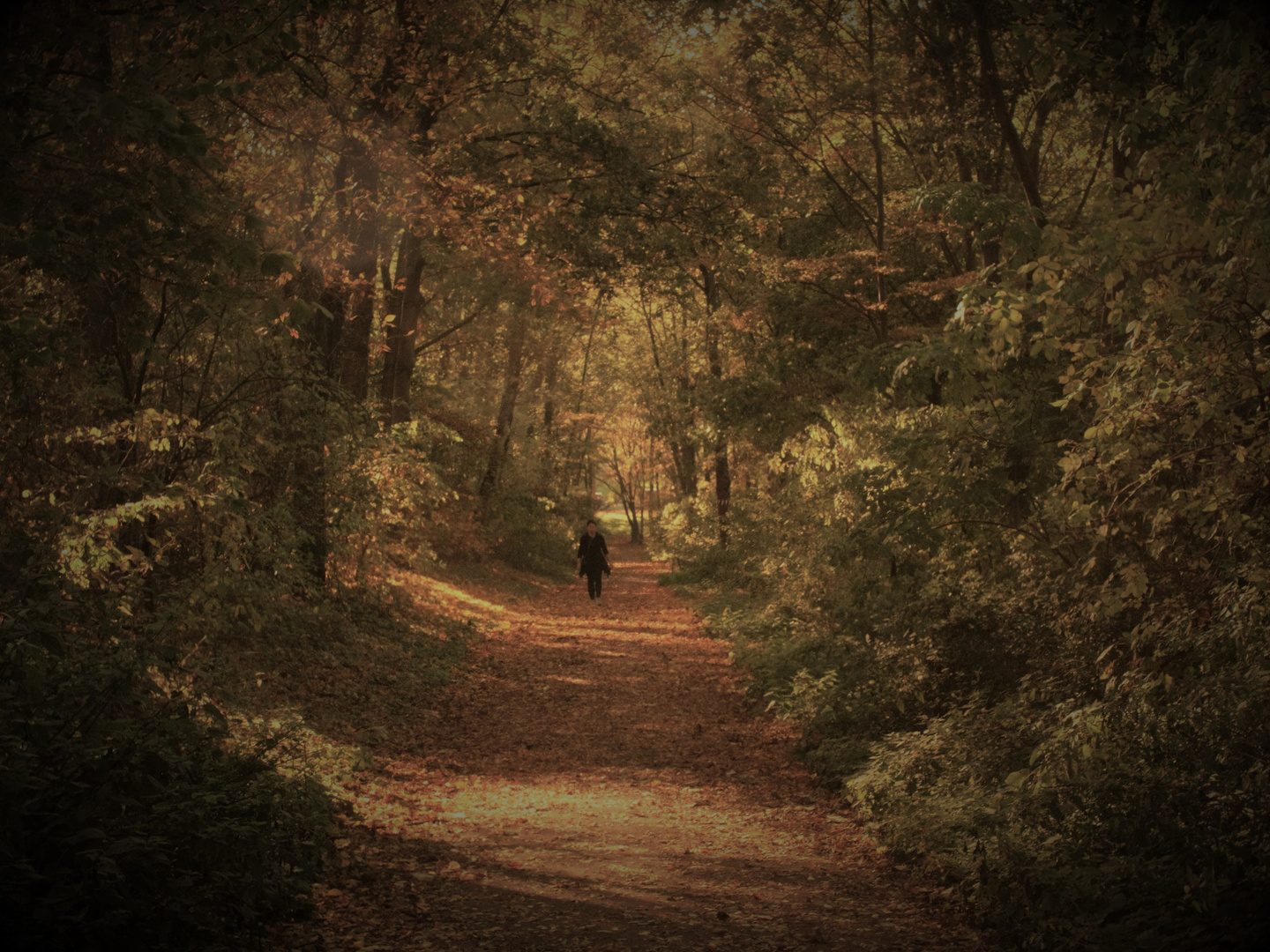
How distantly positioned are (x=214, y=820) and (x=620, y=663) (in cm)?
909

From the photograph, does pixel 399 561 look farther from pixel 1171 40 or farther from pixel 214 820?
pixel 1171 40

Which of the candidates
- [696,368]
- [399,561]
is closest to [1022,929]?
[399,561]

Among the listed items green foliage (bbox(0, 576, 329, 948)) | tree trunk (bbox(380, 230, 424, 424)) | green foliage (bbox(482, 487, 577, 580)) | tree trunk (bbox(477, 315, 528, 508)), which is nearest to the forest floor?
green foliage (bbox(0, 576, 329, 948))

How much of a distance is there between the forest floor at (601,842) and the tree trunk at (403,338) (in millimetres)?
7469

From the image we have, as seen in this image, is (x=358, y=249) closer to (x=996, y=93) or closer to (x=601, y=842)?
(x=996, y=93)

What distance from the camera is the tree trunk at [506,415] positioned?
24.6 m

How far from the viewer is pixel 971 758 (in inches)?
249

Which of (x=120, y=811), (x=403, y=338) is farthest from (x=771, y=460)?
(x=120, y=811)

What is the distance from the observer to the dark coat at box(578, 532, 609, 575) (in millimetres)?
20672

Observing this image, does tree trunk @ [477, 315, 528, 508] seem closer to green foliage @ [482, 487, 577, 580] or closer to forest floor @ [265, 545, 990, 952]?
green foliage @ [482, 487, 577, 580]

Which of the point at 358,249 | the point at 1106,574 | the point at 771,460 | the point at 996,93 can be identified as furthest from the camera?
the point at 771,460

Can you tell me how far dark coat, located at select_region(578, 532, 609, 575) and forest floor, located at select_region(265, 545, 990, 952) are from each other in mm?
9299

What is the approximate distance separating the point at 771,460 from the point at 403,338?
7.59m

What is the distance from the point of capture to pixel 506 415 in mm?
27094
